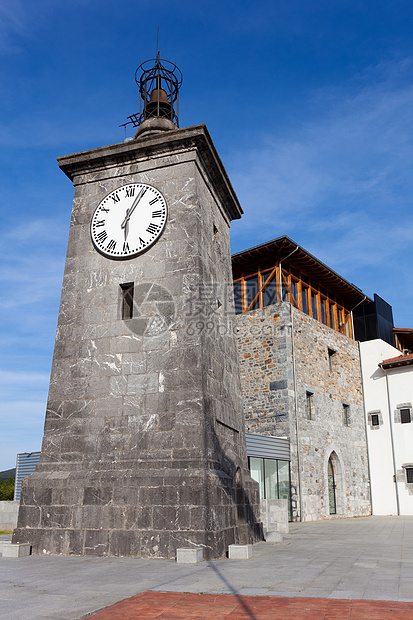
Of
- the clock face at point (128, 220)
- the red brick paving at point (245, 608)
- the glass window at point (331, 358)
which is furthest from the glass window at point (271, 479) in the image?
the red brick paving at point (245, 608)

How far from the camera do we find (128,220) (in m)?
9.00

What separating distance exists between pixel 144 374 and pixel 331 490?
48.6 ft

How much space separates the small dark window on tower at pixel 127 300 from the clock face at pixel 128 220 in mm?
539

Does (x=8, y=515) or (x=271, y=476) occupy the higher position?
(x=271, y=476)

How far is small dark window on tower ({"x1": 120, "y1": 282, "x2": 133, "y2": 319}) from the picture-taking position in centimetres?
854

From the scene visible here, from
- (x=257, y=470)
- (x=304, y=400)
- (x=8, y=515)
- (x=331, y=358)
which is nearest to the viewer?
(x=8, y=515)

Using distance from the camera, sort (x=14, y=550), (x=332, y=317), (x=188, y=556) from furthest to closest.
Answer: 1. (x=332, y=317)
2. (x=14, y=550)
3. (x=188, y=556)

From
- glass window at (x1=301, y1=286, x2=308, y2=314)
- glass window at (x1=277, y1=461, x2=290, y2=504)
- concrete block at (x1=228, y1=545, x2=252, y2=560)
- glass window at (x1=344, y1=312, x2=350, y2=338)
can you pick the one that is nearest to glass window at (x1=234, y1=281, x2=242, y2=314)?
glass window at (x1=301, y1=286, x2=308, y2=314)

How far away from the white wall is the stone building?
17.3 inches

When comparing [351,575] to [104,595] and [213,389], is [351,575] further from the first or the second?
[213,389]

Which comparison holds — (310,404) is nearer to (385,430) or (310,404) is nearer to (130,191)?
(385,430)

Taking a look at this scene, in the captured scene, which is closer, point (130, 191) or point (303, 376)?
point (130, 191)

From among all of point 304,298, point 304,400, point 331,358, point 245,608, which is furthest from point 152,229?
point 331,358

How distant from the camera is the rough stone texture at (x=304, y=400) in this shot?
1805 centimetres
